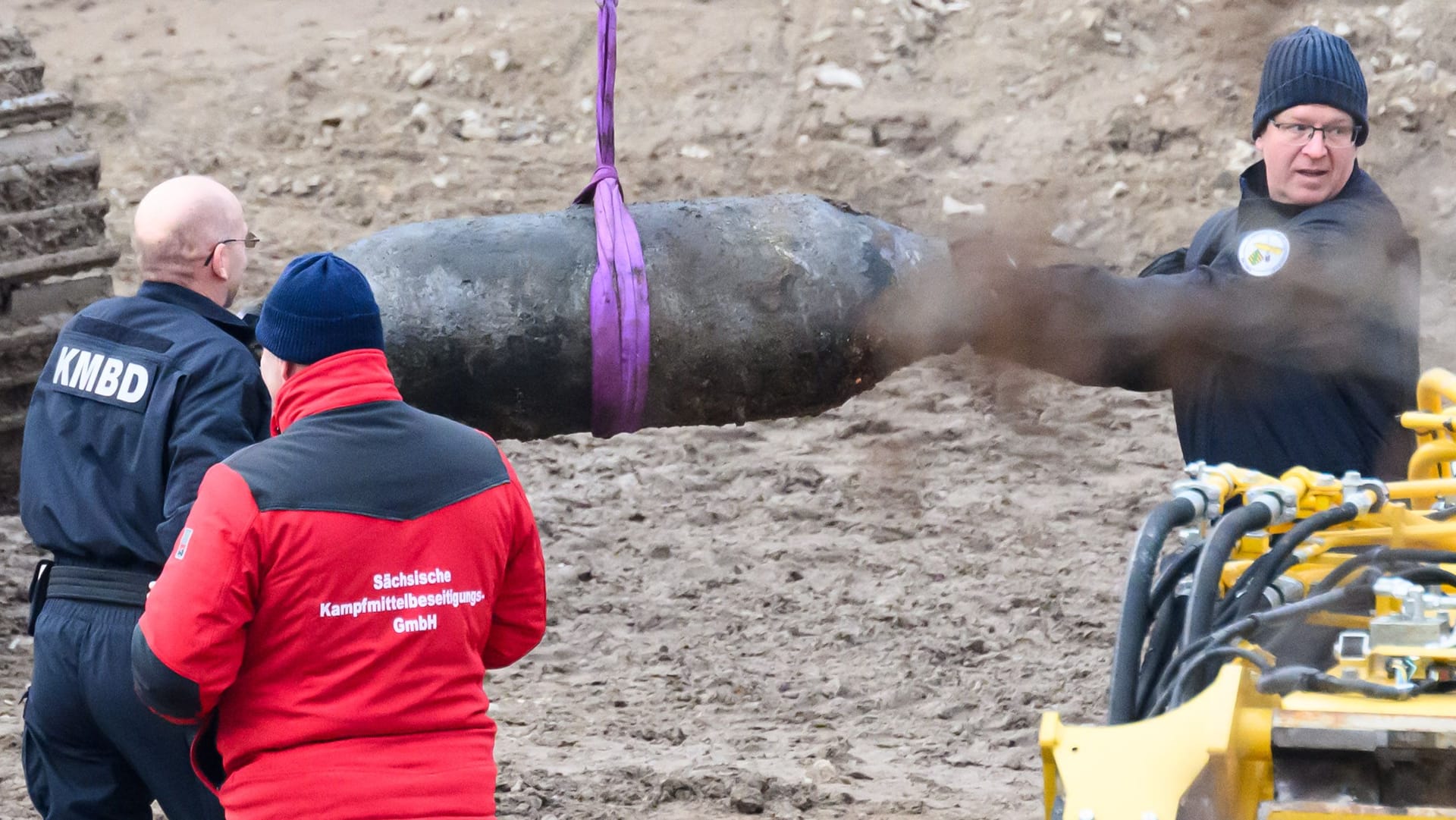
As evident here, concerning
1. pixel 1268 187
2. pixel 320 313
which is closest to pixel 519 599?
pixel 320 313

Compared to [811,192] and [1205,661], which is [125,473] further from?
[811,192]

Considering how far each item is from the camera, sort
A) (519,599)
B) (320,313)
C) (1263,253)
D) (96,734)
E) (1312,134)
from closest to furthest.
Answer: (320,313) < (519,599) < (1263,253) < (96,734) < (1312,134)

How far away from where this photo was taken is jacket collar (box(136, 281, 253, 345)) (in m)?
3.54

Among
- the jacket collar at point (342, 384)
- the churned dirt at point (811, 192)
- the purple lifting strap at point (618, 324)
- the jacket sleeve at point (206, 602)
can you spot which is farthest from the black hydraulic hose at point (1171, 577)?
the jacket sleeve at point (206, 602)

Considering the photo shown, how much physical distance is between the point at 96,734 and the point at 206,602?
0.97 m

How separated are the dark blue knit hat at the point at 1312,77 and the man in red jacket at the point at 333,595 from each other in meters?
1.88

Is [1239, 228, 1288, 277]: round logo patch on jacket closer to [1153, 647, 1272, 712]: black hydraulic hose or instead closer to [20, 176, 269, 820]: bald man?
[1153, 647, 1272, 712]: black hydraulic hose

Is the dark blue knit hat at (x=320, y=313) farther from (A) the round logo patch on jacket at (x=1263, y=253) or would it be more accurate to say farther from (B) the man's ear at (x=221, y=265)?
(A) the round logo patch on jacket at (x=1263, y=253)

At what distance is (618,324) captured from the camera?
9.76 ft

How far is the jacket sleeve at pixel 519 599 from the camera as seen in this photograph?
10.1ft

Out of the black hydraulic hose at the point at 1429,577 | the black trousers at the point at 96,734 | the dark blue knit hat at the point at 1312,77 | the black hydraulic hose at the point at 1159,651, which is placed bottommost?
the black trousers at the point at 96,734

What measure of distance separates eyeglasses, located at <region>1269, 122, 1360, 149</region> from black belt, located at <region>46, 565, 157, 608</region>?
2.50 metres

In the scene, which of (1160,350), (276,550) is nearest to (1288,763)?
(1160,350)

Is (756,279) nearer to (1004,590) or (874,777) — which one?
(874,777)
